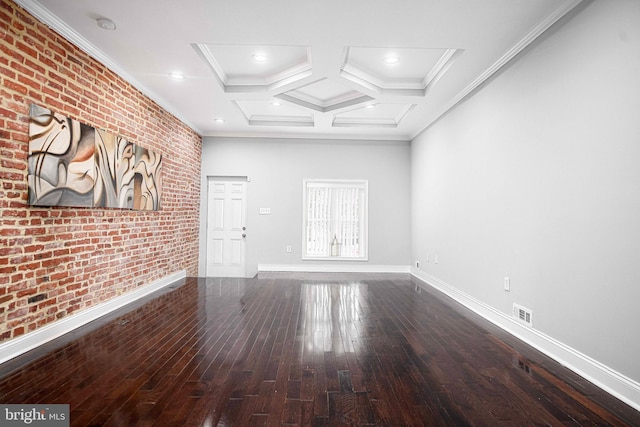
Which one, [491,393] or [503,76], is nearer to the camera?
[491,393]

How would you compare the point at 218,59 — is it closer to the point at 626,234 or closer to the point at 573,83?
the point at 573,83

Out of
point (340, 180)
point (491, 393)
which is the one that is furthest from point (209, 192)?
point (491, 393)

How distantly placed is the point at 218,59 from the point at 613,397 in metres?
4.60

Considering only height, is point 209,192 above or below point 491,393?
above

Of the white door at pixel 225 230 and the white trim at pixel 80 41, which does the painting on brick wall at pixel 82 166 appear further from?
the white door at pixel 225 230

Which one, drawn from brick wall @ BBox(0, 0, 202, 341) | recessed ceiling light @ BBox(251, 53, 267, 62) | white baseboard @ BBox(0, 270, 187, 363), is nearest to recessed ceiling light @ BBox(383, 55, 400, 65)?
recessed ceiling light @ BBox(251, 53, 267, 62)

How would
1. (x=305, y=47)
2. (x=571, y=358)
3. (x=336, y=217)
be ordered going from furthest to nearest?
(x=336, y=217) → (x=305, y=47) → (x=571, y=358)

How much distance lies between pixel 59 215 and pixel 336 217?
185 inches

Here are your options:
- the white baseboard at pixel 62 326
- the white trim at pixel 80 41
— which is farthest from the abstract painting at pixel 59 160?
the white baseboard at pixel 62 326

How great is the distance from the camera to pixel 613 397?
199 cm

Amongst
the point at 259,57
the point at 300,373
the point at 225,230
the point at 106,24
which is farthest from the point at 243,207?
the point at 300,373

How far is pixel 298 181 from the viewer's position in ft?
21.6

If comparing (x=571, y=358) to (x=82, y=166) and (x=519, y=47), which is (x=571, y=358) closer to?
(x=519, y=47)

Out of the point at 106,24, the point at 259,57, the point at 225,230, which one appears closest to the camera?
the point at 106,24
